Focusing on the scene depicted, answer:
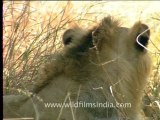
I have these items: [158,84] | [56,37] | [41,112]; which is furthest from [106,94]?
[56,37]

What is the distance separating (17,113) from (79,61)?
17.3 inches

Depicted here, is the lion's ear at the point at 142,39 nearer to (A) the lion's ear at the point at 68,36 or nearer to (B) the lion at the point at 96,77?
(B) the lion at the point at 96,77

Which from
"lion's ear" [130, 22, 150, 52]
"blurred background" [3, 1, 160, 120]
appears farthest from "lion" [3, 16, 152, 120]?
"blurred background" [3, 1, 160, 120]

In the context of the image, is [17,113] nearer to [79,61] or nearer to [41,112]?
[41,112]

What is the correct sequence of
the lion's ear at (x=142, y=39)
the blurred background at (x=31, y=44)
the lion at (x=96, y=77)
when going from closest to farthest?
the lion at (x=96, y=77), the lion's ear at (x=142, y=39), the blurred background at (x=31, y=44)

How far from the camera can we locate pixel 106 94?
3027 millimetres

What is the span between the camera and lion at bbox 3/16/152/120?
9.66 feet

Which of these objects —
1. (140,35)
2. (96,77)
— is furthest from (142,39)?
(96,77)

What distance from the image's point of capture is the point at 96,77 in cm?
303

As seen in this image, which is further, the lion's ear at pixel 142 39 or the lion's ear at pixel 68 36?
the lion's ear at pixel 68 36

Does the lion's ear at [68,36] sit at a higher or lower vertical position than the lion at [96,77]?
higher

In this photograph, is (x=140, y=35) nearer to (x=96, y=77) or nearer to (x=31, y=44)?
(x=96, y=77)

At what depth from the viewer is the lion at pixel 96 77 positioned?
2943 mm

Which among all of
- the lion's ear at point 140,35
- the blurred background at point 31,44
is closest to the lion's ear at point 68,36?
the lion's ear at point 140,35
